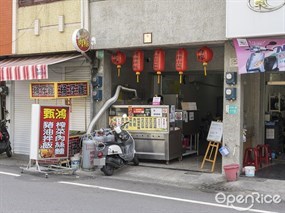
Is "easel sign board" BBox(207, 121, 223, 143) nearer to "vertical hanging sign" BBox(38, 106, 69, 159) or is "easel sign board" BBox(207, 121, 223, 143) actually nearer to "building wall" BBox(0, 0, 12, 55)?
"vertical hanging sign" BBox(38, 106, 69, 159)

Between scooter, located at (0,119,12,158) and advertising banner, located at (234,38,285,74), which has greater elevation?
advertising banner, located at (234,38,285,74)

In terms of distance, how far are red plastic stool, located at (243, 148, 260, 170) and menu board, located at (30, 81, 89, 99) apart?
17.6 ft

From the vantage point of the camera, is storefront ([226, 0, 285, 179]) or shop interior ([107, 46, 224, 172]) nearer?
storefront ([226, 0, 285, 179])

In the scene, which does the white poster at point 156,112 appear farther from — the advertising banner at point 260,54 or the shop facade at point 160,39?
the advertising banner at point 260,54

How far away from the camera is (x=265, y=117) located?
46.6 ft

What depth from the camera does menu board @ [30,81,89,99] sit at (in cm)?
1278

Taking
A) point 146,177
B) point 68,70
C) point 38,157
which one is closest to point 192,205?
point 146,177

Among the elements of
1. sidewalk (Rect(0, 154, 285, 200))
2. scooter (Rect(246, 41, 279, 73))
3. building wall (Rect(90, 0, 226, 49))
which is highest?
building wall (Rect(90, 0, 226, 49))

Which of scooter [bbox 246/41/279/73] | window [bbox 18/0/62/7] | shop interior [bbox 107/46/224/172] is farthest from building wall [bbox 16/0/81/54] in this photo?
scooter [bbox 246/41/279/73]

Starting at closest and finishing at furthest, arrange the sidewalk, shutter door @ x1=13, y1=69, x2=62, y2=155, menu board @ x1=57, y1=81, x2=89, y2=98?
1. the sidewalk
2. menu board @ x1=57, y1=81, x2=89, y2=98
3. shutter door @ x1=13, y1=69, x2=62, y2=155

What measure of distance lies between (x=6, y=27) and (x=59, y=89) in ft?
14.8

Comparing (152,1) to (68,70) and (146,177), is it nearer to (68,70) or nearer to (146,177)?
(68,70)

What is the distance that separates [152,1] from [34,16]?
4819 millimetres

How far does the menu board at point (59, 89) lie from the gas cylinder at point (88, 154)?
200 cm
